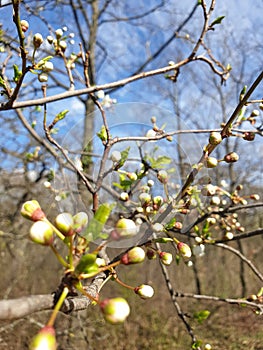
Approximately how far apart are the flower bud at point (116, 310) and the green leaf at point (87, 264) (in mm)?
35

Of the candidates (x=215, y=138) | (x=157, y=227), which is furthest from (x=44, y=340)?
(x=215, y=138)

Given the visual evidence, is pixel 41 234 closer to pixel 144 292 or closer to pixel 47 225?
pixel 47 225

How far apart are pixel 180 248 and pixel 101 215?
255 millimetres

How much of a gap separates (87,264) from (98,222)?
0.14 ft

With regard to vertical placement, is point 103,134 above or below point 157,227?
above

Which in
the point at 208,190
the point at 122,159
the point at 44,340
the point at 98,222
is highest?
the point at 122,159

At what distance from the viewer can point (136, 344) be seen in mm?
3904

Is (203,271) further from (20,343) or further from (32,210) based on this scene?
(32,210)

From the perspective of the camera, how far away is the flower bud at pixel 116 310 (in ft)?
0.97

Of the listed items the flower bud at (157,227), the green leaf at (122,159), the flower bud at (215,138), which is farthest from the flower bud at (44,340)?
the green leaf at (122,159)

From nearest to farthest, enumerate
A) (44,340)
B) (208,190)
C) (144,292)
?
(44,340)
(144,292)
(208,190)

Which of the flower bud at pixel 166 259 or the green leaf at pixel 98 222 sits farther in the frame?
Result: the flower bud at pixel 166 259

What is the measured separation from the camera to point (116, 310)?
0.97 feet

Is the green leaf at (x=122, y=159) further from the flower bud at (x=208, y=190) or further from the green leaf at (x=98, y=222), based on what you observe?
the green leaf at (x=98, y=222)
